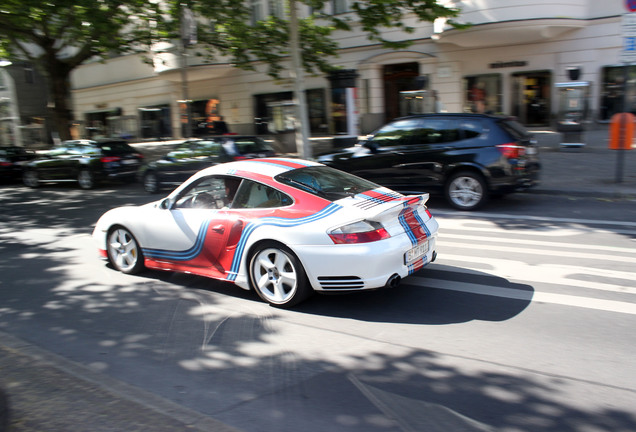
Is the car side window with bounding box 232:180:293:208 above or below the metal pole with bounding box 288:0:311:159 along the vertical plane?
below

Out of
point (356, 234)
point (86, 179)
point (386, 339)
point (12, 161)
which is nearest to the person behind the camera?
point (386, 339)

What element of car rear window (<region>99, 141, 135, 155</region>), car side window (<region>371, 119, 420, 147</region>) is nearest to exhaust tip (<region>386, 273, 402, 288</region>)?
car side window (<region>371, 119, 420, 147</region>)

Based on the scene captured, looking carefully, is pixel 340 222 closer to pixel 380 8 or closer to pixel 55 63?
pixel 380 8

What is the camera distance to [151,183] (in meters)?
14.4

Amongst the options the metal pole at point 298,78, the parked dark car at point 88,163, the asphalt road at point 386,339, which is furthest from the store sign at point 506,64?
the asphalt road at point 386,339

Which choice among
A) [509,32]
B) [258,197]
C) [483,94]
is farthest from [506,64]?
[258,197]

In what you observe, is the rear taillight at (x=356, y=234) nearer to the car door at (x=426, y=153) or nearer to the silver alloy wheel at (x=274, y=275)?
the silver alloy wheel at (x=274, y=275)

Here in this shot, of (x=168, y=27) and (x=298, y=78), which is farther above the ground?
(x=168, y=27)

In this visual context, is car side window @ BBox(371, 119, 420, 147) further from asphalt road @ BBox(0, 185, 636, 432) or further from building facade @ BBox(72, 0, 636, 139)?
building facade @ BBox(72, 0, 636, 139)

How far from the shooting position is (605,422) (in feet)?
10.5

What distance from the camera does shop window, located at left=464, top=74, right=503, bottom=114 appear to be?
843 inches

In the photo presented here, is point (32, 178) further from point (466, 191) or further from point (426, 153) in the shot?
point (466, 191)

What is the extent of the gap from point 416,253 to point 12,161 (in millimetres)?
18283

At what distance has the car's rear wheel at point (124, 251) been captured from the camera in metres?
6.57
